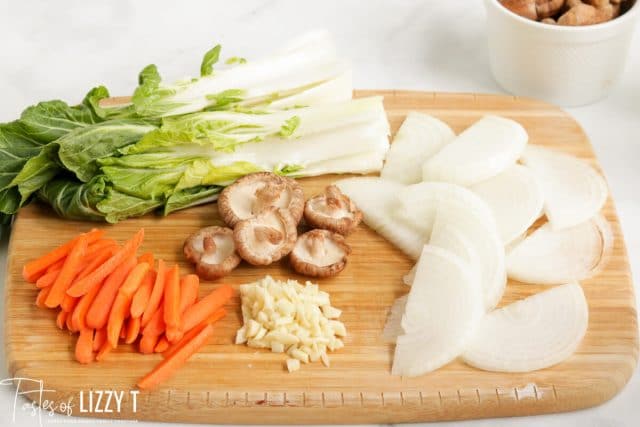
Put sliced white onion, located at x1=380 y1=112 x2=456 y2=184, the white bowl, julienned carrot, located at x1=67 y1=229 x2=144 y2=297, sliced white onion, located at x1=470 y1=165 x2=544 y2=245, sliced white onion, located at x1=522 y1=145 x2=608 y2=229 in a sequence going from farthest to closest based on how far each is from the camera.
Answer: the white bowl < sliced white onion, located at x1=380 y1=112 x2=456 y2=184 < sliced white onion, located at x1=522 y1=145 x2=608 y2=229 < sliced white onion, located at x1=470 y1=165 x2=544 y2=245 < julienned carrot, located at x1=67 y1=229 x2=144 y2=297

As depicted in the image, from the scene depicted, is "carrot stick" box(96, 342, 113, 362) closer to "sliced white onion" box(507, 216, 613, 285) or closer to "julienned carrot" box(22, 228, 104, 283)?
"julienned carrot" box(22, 228, 104, 283)

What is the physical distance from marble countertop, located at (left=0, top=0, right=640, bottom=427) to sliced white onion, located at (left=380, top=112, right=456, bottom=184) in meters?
0.71

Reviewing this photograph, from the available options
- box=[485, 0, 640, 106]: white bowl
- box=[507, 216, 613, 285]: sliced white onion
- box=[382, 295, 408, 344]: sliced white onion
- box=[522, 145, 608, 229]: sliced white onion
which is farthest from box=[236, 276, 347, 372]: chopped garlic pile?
box=[485, 0, 640, 106]: white bowl

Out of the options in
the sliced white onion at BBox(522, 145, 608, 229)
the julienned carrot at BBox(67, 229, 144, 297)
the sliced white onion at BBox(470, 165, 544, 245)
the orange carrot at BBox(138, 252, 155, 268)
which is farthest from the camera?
the sliced white onion at BBox(522, 145, 608, 229)

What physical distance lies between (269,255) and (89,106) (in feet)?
3.58

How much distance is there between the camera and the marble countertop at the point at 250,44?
17.7 ft

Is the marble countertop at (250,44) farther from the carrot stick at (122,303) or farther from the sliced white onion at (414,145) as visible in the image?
the carrot stick at (122,303)

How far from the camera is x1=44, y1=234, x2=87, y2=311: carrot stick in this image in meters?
3.80

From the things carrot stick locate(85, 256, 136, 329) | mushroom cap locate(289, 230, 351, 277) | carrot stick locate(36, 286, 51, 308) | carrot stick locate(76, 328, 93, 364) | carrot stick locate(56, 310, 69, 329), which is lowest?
mushroom cap locate(289, 230, 351, 277)

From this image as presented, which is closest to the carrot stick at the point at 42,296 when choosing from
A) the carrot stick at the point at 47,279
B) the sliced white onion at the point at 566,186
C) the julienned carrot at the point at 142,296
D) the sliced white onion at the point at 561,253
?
the carrot stick at the point at 47,279

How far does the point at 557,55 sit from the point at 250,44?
1.78 meters

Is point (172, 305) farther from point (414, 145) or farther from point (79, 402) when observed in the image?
point (414, 145)

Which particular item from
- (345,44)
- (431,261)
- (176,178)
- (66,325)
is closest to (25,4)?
(345,44)

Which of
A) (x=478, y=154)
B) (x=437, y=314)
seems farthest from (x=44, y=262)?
(x=478, y=154)
